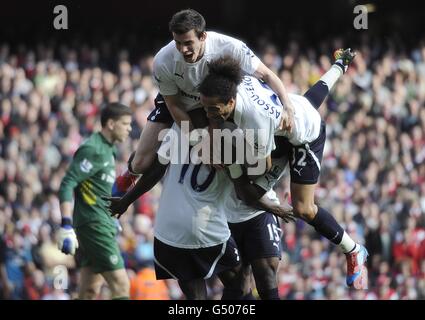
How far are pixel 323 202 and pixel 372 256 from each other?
1.19 meters

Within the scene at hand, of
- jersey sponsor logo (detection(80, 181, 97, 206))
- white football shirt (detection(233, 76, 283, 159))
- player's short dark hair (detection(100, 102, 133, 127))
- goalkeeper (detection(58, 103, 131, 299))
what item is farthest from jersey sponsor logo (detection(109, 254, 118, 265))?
white football shirt (detection(233, 76, 283, 159))

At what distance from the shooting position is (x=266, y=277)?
9156 millimetres

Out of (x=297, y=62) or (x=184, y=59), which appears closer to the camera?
(x=184, y=59)

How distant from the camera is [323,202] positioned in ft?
51.9

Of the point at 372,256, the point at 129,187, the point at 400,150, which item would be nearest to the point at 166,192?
the point at 129,187

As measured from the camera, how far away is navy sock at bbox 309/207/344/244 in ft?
30.3

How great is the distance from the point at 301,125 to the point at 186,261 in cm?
140

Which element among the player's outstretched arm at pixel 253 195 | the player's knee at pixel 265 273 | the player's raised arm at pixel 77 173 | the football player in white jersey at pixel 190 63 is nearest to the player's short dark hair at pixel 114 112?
the player's raised arm at pixel 77 173

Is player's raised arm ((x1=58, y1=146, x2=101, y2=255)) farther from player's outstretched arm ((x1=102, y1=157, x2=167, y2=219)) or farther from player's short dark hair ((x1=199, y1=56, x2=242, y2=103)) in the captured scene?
player's short dark hair ((x1=199, y1=56, x2=242, y2=103))

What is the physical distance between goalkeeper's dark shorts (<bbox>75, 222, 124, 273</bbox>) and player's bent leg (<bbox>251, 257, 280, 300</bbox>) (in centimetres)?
197

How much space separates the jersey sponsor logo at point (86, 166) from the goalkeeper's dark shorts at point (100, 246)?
540 millimetres
